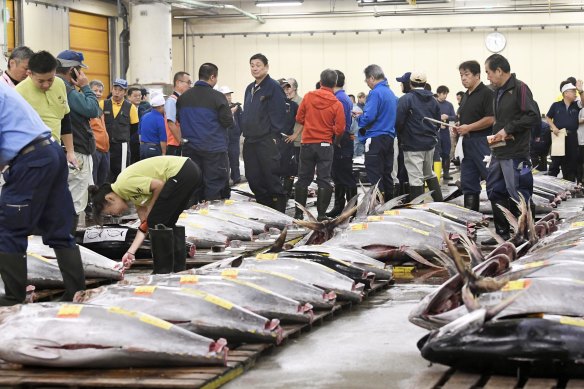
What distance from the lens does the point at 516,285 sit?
17.8 ft

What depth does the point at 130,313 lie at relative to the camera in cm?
530

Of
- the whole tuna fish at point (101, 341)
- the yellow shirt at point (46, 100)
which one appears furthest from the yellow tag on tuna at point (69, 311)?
the yellow shirt at point (46, 100)

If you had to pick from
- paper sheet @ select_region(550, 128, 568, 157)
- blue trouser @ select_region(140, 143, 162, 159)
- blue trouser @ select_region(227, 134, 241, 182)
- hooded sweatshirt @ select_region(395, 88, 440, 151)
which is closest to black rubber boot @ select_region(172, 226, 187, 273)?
hooded sweatshirt @ select_region(395, 88, 440, 151)

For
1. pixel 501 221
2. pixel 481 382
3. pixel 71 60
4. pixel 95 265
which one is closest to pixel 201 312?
pixel 481 382

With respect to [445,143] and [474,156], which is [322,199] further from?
[445,143]

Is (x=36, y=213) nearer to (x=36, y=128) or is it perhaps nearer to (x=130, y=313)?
(x=36, y=128)

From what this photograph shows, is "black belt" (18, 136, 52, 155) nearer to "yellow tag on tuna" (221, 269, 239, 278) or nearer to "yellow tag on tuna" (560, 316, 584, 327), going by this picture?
"yellow tag on tuna" (221, 269, 239, 278)

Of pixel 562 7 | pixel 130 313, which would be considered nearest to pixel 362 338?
pixel 130 313

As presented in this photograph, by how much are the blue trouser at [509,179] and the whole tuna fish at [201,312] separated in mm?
4927

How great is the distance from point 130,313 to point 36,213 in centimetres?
159

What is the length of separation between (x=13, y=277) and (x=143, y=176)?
1499 mm

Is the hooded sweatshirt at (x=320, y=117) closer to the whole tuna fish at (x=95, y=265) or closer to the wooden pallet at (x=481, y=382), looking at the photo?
the whole tuna fish at (x=95, y=265)

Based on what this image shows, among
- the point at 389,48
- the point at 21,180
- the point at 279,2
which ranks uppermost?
the point at 279,2

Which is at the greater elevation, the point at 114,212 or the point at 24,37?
the point at 24,37
